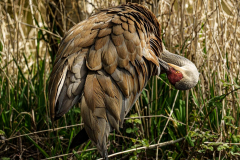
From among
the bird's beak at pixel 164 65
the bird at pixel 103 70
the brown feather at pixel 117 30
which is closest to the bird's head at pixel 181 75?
the bird's beak at pixel 164 65

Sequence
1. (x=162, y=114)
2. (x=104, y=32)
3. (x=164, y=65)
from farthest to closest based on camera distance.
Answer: (x=162, y=114) < (x=164, y=65) < (x=104, y=32)

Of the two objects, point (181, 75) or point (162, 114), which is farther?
point (162, 114)

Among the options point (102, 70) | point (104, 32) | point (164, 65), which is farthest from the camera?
point (164, 65)

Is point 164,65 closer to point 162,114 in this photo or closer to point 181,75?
point 181,75

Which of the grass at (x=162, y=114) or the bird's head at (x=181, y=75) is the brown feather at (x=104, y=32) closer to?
the bird's head at (x=181, y=75)

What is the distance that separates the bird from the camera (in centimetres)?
222

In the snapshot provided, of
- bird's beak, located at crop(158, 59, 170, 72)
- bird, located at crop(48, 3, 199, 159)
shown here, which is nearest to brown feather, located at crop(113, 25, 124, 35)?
bird, located at crop(48, 3, 199, 159)

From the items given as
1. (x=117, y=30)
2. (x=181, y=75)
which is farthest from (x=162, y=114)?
(x=117, y=30)

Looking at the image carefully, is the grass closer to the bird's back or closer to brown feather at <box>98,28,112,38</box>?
the bird's back

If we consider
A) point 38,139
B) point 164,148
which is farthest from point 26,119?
point 164,148

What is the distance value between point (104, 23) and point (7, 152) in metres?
1.64

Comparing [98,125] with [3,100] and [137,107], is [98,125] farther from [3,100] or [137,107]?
[3,100]

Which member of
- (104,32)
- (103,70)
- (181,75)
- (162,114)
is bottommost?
(162,114)

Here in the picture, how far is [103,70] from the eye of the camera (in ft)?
7.45
